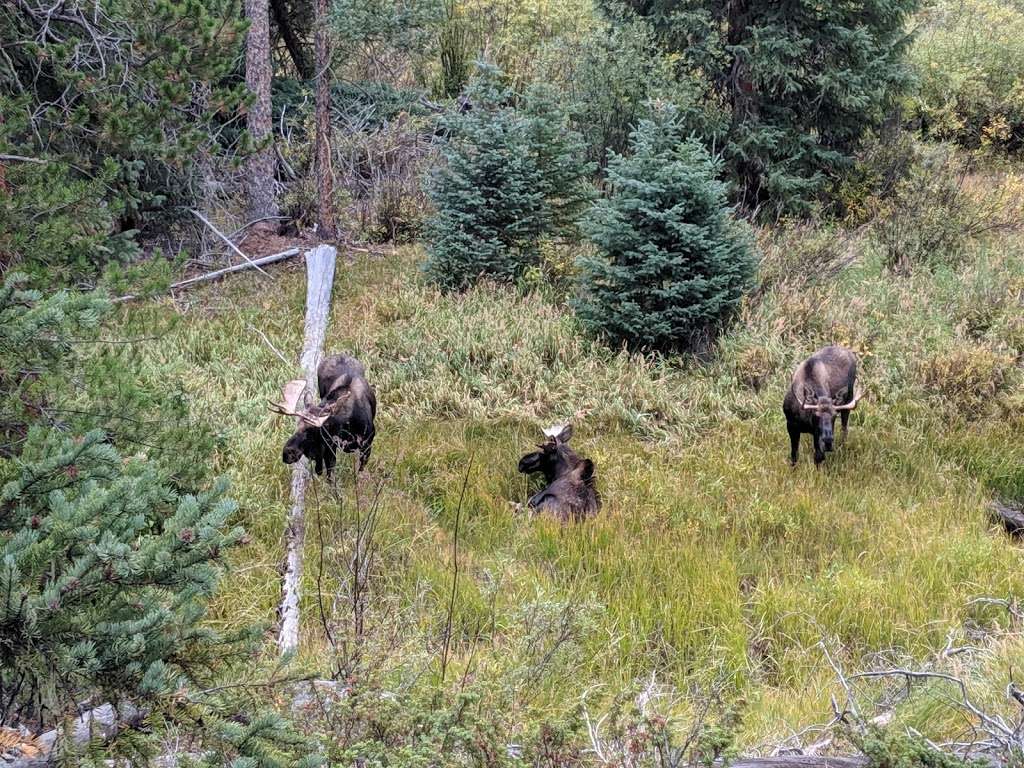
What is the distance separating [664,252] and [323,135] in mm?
5934

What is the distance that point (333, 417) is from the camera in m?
6.98

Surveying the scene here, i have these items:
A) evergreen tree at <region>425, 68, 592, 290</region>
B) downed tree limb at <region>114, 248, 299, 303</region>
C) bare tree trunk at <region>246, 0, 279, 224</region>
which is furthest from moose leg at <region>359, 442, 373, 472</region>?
bare tree trunk at <region>246, 0, 279, 224</region>

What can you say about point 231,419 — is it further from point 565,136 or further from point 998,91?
point 998,91

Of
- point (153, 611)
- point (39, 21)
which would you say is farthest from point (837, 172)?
point (153, 611)

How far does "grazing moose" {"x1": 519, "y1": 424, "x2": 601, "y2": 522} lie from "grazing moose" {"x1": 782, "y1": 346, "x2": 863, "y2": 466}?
1885mm

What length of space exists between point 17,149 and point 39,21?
Result: 2762 millimetres

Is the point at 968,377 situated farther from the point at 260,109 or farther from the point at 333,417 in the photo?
the point at 260,109

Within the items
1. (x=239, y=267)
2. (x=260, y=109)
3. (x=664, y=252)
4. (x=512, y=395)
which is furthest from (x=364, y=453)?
(x=260, y=109)

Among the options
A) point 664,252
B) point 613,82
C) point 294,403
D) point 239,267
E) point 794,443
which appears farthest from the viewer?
point 613,82

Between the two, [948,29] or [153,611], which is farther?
[948,29]

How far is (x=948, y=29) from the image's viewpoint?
20.6 meters

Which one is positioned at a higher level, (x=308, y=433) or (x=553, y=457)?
(x=308, y=433)

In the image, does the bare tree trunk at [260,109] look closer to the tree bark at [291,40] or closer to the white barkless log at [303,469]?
the tree bark at [291,40]

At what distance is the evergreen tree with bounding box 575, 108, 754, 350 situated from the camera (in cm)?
923
